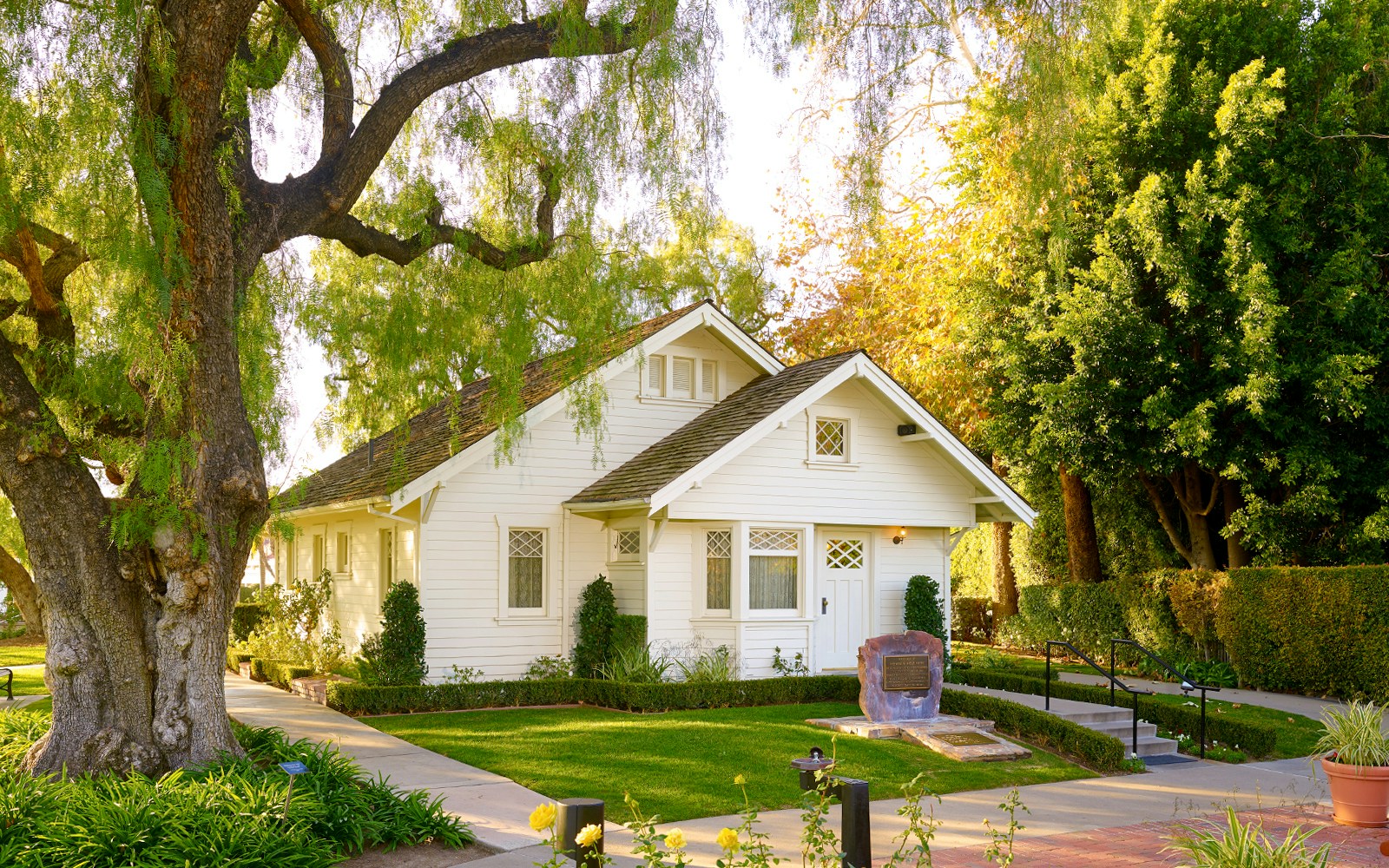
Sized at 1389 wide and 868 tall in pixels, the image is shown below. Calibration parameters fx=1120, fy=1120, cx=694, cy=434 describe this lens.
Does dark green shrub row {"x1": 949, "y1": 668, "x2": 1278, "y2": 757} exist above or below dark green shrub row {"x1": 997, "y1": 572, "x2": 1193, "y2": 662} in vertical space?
below

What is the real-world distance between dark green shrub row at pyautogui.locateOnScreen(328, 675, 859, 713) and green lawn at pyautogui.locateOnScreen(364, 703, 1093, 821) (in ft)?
1.22

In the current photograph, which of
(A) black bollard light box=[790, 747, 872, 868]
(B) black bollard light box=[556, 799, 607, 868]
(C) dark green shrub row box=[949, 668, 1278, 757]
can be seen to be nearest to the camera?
(B) black bollard light box=[556, 799, 607, 868]

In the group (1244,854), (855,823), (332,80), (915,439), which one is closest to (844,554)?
(915,439)

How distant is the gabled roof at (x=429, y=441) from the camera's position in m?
13.9

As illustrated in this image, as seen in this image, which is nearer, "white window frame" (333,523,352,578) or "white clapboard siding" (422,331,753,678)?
"white clapboard siding" (422,331,753,678)

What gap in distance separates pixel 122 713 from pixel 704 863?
188 inches

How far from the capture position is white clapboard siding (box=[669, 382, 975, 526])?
17391 mm

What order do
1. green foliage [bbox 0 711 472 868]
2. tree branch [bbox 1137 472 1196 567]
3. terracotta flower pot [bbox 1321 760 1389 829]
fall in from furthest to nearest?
1. tree branch [bbox 1137 472 1196 567]
2. terracotta flower pot [bbox 1321 760 1389 829]
3. green foliage [bbox 0 711 472 868]

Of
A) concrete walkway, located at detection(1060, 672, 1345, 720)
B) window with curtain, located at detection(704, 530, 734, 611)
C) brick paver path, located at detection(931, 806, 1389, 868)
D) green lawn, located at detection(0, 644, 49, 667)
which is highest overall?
window with curtain, located at detection(704, 530, 734, 611)

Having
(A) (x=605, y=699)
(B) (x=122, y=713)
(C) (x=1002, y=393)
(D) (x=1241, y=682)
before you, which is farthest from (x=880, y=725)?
(C) (x=1002, y=393)

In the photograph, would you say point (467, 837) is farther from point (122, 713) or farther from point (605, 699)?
point (605, 699)

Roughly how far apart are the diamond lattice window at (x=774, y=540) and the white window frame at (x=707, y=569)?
1.04ft

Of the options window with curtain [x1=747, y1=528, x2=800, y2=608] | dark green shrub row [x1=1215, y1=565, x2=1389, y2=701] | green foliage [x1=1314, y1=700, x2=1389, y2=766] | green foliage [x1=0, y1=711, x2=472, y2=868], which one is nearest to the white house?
window with curtain [x1=747, y1=528, x2=800, y2=608]

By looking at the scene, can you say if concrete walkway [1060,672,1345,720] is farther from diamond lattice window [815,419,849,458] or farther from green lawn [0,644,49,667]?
green lawn [0,644,49,667]
